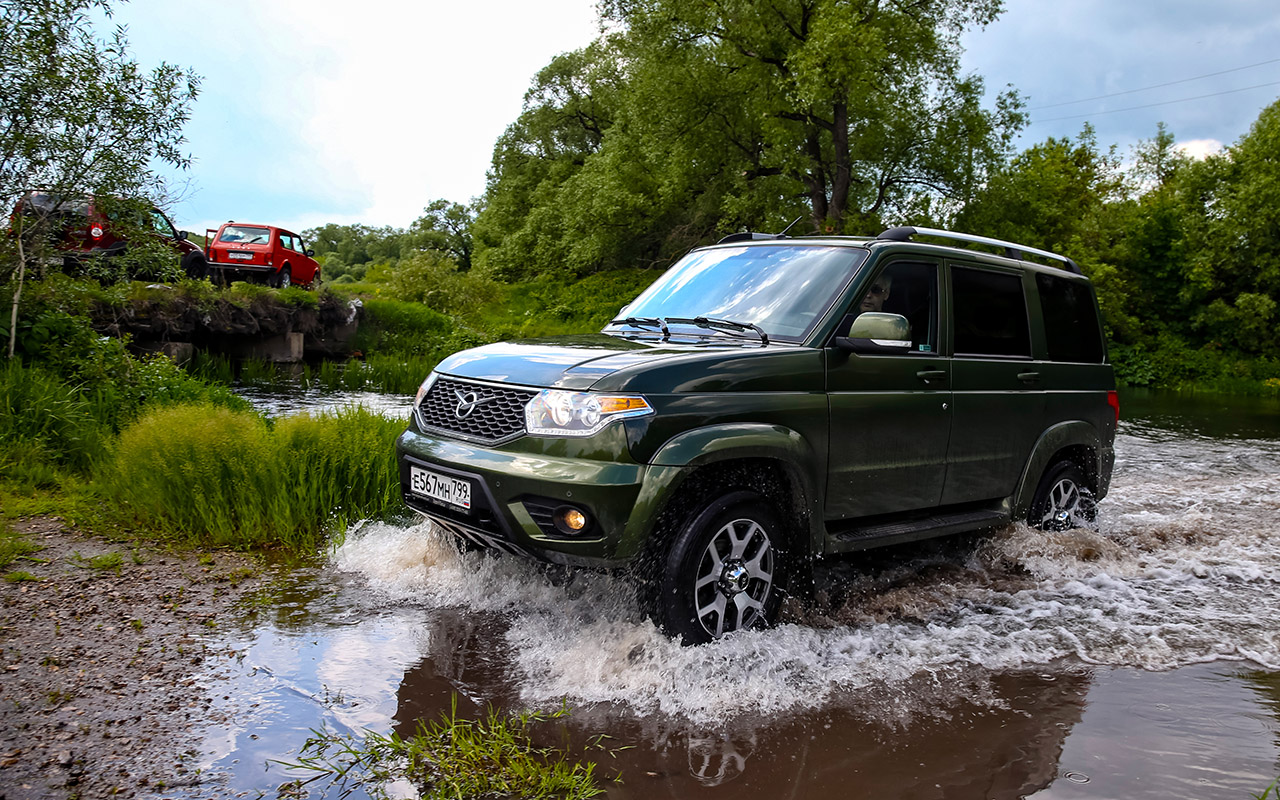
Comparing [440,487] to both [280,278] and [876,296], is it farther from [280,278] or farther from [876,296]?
[280,278]

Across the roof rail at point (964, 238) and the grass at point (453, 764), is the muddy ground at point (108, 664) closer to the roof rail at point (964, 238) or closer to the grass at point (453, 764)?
the grass at point (453, 764)

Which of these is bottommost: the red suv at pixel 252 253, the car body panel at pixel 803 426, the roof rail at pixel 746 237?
the car body panel at pixel 803 426

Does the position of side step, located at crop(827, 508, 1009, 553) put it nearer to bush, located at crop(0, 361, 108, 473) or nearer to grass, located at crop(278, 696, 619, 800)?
grass, located at crop(278, 696, 619, 800)

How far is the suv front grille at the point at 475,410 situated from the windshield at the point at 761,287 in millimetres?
1317

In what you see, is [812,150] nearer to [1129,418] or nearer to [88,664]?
[1129,418]

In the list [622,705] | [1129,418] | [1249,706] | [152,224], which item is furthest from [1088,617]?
[1129,418]

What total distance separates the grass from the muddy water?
115 mm

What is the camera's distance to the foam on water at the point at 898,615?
3979 millimetres

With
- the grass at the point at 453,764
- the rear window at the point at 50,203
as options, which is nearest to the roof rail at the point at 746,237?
the grass at the point at 453,764

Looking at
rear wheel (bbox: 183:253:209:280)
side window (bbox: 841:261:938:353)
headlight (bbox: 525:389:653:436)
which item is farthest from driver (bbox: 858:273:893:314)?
rear wheel (bbox: 183:253:209:280)

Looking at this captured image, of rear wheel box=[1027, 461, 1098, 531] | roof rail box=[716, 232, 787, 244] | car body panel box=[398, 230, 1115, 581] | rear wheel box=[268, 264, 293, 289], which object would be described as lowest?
rear wheel box=[1027, 461, 1098, 531]

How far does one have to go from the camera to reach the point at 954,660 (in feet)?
14.7

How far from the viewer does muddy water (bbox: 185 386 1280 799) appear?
3.37 m

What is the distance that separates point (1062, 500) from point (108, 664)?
5.92m
